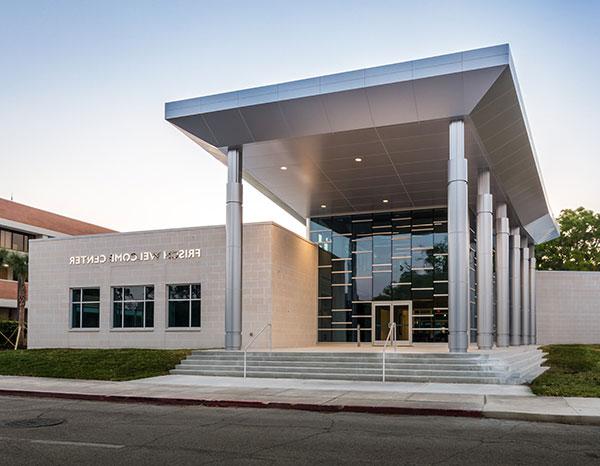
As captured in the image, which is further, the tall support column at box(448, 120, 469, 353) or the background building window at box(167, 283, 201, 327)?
the background building window at box(167, 283, 201, 327)

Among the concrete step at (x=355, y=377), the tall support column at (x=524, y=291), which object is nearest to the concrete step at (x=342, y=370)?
the concrete step at (x=355, y=377)

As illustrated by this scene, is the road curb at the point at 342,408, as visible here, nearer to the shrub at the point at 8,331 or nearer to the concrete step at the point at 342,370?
the concrete step at the point at 342,370

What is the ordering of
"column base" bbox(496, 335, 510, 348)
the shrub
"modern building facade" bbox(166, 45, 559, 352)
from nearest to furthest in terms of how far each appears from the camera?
"modern building facade" bbox(166, 45, 559, 352) → "column base" bbox(496, 335, 510, 348) → the shrub

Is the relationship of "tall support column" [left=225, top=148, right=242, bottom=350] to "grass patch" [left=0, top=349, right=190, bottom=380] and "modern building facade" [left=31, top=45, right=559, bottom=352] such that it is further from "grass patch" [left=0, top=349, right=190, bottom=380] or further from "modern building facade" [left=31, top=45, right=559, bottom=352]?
"grass patch" [left=0, top=349, right=190, bottom=380]

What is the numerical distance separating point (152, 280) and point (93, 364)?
26.6ft

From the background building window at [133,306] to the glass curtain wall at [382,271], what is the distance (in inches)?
391

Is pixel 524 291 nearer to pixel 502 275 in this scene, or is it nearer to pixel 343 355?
pixel 502 275

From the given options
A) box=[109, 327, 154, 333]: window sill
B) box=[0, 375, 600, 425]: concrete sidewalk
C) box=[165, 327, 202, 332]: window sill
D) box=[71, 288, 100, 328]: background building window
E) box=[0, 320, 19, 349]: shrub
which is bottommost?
box=[0, 320, 19, 349]: shrub

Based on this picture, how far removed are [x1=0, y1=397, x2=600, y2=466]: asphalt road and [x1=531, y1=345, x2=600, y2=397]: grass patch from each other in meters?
4.16

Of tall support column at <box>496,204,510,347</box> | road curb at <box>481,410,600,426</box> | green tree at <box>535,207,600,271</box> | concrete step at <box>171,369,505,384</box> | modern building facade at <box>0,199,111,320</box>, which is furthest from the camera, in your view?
green tree at <box>535,207,600,271</box>

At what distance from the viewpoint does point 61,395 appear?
16719 mm

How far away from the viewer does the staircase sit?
19.0 m

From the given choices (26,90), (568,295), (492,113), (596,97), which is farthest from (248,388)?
(568,295)

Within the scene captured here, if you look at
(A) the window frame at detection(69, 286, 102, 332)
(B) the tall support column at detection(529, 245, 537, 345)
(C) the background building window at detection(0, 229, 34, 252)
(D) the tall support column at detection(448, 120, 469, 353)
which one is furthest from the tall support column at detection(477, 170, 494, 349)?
(C) the background building window at detection(0, 229, 34, 252)
